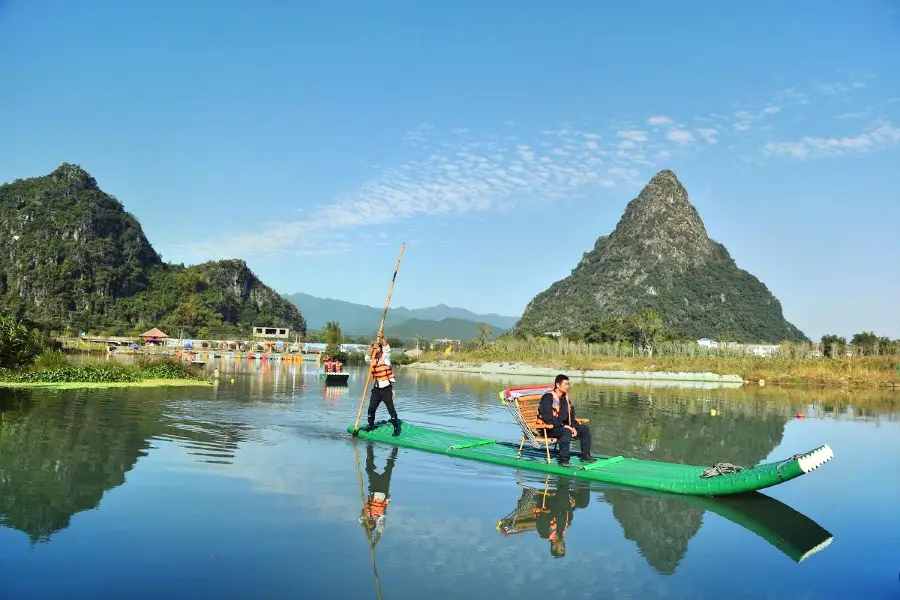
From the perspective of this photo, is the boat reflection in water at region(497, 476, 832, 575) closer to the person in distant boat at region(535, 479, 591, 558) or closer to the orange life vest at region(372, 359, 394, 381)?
the person in distant boat at region(535, 479, 591, 558)

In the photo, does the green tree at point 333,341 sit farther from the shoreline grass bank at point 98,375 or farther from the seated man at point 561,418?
the seated man at point 561,418

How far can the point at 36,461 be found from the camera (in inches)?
361

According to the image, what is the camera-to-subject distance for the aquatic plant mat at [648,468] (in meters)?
8.08

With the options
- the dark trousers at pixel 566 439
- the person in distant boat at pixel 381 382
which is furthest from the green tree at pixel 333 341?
the dark trousers at pixel 566 439

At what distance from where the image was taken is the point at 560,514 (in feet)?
25.4

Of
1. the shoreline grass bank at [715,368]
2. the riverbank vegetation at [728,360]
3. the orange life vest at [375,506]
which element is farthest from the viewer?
the riverbank vegetation at [728,360]

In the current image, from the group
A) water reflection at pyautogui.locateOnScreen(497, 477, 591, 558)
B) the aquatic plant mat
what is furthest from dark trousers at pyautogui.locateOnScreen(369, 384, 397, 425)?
water reflection at pyautogui.locateOnScreen(497, 477, 591, 558)

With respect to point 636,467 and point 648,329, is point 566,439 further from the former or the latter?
point 648,329

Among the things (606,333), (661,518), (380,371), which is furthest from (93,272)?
(661,518)

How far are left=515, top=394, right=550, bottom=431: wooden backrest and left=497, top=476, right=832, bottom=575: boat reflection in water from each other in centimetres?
135

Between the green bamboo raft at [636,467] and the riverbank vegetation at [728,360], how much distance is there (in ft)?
103

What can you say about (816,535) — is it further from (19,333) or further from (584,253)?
(584,253)

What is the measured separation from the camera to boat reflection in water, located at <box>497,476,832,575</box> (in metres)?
6.85

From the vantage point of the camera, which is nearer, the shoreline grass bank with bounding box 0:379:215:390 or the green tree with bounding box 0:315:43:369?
the green tree with bounding box 0:315:43:369
